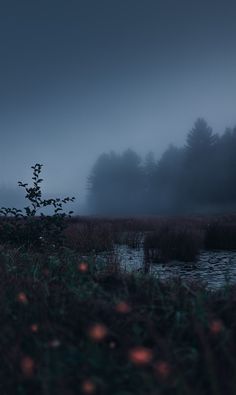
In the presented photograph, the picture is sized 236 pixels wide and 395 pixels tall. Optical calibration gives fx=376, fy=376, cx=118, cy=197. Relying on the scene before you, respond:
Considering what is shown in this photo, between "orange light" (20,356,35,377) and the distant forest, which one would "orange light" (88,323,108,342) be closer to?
"orange light" (20,356,35,377)

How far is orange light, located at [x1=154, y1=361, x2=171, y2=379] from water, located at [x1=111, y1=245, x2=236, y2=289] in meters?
3.58

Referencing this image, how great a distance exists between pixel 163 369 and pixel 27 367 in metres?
0.82

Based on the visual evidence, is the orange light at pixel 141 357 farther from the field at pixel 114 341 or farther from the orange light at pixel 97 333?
the orange light at pixel 97 333

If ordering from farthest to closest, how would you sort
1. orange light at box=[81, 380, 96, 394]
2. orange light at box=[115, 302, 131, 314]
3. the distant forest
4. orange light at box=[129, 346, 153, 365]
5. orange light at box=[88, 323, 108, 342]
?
the distant forest, orange light at box=[115, 302, 131, 314], orange light at box=[88, 323, 108, 342], orange light at box=[129, 346, 153, 365], orange light at box=[81, 380, 96, 394]

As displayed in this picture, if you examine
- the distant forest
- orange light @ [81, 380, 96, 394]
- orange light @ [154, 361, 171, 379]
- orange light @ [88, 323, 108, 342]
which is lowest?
orange light @ [81, 380, 96, 394]

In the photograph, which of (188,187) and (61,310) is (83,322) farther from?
(188,187)

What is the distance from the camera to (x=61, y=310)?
3.05 meters

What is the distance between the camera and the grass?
2.15 m

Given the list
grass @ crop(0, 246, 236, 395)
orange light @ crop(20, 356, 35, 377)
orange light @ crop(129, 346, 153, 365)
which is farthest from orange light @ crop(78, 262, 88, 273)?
orange light @ crop(129, 346, 153, 365)

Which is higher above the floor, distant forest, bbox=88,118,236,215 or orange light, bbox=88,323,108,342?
distant forest, bbox=88,118,236,215

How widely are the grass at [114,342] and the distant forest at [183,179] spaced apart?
37.6m

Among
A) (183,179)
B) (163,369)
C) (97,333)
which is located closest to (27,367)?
(97,333)

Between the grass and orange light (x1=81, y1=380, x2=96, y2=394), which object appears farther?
the grass

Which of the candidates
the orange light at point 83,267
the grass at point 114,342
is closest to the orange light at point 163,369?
the grass at point 114,342
